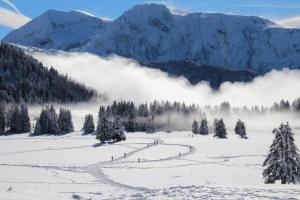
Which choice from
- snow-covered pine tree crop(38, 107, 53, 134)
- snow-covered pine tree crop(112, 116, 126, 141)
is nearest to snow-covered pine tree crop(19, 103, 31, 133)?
snow-covered pine tree crop(38, 107, 53, 134)

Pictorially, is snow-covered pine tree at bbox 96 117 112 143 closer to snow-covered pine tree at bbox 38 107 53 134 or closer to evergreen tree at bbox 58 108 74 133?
snow-covered pine tree at bbox 38 107 53 134

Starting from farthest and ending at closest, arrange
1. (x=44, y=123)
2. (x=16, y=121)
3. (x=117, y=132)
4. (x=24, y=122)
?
(x=24, y=122) → (x=16, y=121) → (x=44, y=123) → (x=117, y=132)

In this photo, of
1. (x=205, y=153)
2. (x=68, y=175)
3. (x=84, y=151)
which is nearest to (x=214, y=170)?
(x=68, y=175)

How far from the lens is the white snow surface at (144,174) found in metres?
32.7

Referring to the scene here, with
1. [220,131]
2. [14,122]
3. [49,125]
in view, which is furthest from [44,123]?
[220,131]

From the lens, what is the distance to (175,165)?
242 ft

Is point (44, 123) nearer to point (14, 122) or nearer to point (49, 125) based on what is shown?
point (49, 125)

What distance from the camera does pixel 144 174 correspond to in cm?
6269

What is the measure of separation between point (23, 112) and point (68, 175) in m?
121

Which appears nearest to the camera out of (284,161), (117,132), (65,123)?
(284,161)

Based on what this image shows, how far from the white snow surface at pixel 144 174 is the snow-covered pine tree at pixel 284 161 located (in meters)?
2.58

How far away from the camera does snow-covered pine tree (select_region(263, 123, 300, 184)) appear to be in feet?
164

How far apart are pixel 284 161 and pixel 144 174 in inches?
777

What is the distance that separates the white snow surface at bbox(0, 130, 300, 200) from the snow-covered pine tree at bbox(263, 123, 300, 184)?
258 centimetres
